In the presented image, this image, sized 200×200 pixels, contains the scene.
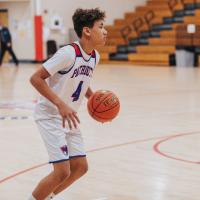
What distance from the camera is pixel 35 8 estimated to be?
2434cm

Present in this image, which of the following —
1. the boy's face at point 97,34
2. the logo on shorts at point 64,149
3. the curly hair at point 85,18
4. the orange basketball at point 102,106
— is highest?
the curly hair at point 85,18

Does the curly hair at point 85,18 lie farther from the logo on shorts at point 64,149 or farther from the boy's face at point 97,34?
the logo on shorts at point 64,149

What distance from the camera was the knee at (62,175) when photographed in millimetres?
3631

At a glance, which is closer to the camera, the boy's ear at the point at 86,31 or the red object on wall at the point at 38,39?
the boy's ear at the point at 86,31

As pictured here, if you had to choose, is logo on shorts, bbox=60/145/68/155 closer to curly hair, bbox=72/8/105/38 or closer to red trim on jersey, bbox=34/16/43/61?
curly hair, bbox=72/8/105/38

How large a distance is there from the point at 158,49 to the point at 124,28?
3.89 meters

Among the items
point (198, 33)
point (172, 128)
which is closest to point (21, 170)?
point (172, 128)

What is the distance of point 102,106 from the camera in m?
4.01

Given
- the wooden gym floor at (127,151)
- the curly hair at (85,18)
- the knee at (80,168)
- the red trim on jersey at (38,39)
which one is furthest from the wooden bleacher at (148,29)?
the knee at (80,168)

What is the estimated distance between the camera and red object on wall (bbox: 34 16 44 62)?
79.2 ft

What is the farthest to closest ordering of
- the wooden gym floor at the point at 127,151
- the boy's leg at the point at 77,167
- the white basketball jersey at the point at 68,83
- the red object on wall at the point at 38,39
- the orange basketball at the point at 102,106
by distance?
the red object on wall at the point at 38,39
the wooden gym floor at the point at 127,151
the orange basketball at the point at 102,106
the boy's leg at the point at 77,167
the white basketball jersey at the point at 68,83

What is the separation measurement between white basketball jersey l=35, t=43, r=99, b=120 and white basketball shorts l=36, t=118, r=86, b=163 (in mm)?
63

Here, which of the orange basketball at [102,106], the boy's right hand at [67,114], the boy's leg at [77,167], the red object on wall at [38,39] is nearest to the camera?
the boy's right hand at [67,114]

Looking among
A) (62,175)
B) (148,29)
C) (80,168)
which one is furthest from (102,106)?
(148,29)
